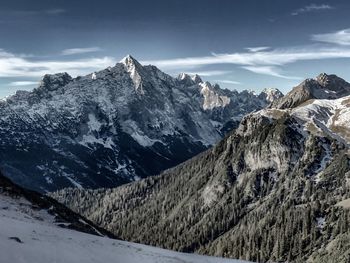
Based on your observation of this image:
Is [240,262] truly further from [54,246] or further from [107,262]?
[54,246]

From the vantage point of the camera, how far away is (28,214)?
7744 cm

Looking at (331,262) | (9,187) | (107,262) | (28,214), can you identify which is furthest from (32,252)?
(331,262)

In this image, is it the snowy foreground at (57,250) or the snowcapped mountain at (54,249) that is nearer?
the snowy foreground at (57,250)

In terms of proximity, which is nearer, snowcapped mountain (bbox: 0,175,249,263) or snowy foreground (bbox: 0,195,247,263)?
snowy foreground (bbox: 0,195,247,263)

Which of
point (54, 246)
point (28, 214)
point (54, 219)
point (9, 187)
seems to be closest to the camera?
point (54, 246)

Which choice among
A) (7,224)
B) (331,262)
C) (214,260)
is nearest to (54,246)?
(7,224)

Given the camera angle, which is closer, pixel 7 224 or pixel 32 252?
pixel 32 252

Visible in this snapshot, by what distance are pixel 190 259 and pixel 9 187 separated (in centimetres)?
4180

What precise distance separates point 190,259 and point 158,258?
6.75 meters

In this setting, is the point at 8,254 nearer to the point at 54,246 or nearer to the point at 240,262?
the point at 54,246

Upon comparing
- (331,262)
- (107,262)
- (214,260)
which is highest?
(107,262)

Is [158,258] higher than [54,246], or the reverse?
[54,246]

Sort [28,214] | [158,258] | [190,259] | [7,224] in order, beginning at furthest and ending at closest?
[28,214] → [190,259] → [158,258] → [7,224]

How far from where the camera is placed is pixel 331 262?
195 meters
